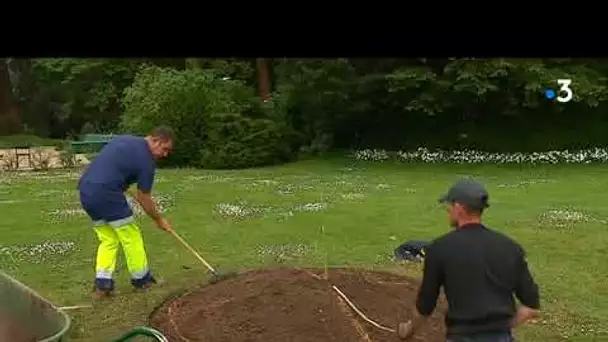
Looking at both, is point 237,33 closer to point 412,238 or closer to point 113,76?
point 412,238

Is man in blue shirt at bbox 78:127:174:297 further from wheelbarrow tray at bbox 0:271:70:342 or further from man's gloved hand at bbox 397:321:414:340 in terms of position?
man's gloved hand at bbox 397:321:414:340

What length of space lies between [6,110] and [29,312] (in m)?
33.4

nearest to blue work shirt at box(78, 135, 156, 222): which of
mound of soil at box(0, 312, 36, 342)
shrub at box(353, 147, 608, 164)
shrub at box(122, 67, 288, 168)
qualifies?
mound of soil at box(0, 312, 36, 342)

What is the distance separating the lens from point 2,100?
1507 inches

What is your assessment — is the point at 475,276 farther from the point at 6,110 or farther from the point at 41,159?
the point at 6,110

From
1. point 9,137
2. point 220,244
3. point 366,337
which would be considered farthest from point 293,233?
point 9,137

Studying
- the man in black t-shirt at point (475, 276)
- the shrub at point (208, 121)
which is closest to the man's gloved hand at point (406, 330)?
the man in black t-shirt at point (475, 276)

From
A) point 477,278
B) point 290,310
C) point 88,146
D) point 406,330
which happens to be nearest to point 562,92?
point 88,146

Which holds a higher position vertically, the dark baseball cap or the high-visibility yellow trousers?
the dark baseball cap

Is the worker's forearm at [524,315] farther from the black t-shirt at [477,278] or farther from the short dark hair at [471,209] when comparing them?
the short dark hair at [471,209]

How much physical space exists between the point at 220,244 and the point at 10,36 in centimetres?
997

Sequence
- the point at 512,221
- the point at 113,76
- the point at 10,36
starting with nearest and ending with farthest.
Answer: the point at 10,36 < the point at 512,221 < the point at 113,76

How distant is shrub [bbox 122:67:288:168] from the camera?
2842 centimetres

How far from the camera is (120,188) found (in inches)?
364
